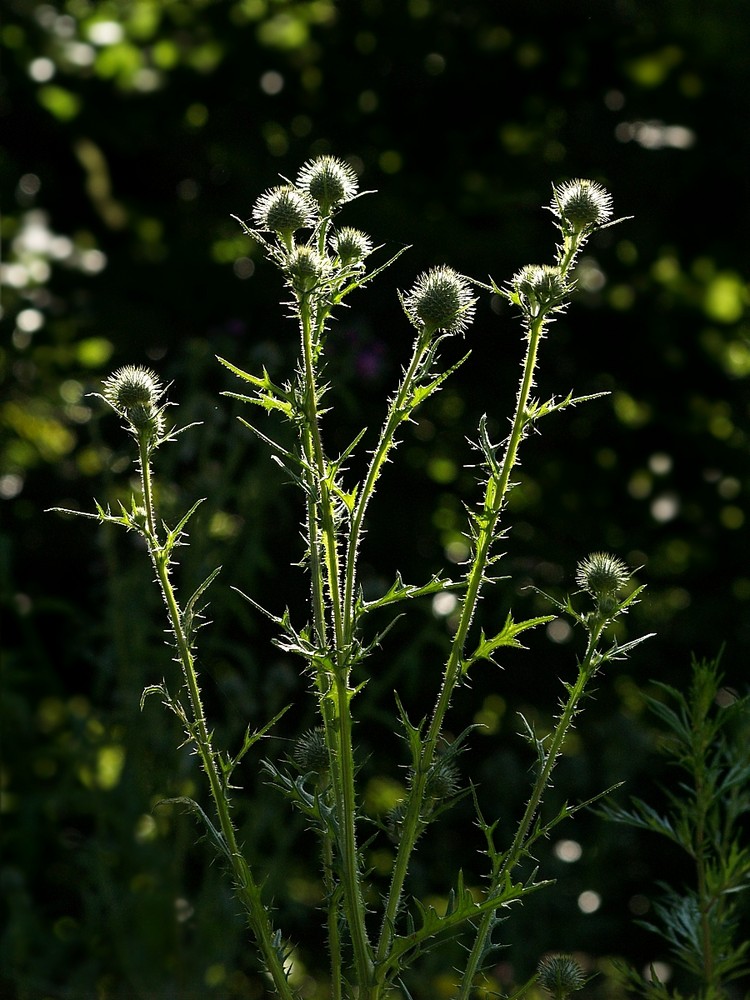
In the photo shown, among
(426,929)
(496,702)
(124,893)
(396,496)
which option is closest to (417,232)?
(396,496)

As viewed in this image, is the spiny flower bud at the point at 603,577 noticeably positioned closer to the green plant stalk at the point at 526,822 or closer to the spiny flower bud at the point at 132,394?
the green plant stalk at the point at 526,822

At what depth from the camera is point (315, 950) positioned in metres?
2.91

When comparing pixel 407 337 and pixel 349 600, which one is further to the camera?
pixel 407 337

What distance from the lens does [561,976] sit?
1009mm

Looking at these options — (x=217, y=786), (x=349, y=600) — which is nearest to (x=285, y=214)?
(x=349, y=600)

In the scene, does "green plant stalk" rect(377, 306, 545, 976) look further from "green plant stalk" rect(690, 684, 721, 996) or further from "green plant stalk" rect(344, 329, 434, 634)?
"green plant stalk" rect(690, 684, 721, 996)

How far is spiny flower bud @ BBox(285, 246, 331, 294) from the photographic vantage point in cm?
95

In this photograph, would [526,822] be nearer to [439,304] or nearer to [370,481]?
[370,481]

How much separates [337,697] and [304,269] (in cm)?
33

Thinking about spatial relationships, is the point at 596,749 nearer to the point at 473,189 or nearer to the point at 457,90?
the point at 473,189

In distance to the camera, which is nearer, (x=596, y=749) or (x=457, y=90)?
(x=596, y=749)

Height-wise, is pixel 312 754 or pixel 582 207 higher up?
pixel 582 207

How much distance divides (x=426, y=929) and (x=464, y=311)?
0.48m

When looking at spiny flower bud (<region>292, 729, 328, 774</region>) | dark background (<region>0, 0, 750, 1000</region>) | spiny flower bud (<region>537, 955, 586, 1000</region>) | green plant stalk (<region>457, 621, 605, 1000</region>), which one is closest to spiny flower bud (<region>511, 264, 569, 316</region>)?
green plant stalk (<region>457, 621, 605, 1000</region>)
